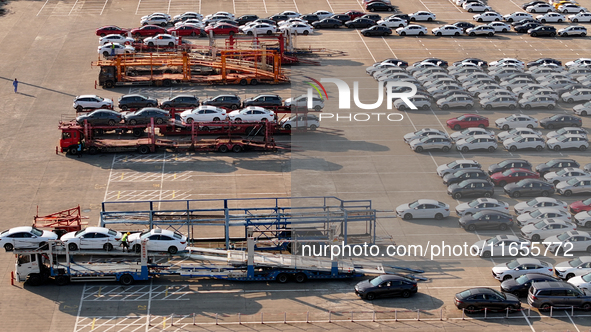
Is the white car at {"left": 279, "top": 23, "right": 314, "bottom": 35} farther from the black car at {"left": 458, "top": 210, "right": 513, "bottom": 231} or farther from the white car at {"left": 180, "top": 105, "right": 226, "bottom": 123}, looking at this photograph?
the black car at {"left": 458, "top": 210, "right": 513, "bottom": 231}

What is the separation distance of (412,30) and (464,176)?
42752mm

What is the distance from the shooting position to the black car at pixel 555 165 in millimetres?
71938

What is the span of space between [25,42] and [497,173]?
56459 millimetres

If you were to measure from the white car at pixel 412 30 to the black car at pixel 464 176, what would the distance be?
138 feet

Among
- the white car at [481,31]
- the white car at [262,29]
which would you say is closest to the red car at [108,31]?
the white car at [262,29]

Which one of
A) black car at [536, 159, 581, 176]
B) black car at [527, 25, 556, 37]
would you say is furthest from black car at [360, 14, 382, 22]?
black car at [536, 159, 581, 176]

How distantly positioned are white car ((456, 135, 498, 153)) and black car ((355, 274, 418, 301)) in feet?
76.2

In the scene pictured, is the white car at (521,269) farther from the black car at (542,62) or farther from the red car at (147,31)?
the red car at (147,31)

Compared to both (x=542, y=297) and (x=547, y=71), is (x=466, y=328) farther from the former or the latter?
(x=547, y=71)

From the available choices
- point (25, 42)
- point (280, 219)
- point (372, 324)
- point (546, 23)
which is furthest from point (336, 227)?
point (546, 23)

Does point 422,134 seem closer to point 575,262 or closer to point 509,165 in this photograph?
point 509,165

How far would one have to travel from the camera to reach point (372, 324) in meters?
53.4

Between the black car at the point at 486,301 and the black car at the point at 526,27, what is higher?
the black car at the point at 526,27

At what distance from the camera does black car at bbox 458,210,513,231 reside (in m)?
63.8
